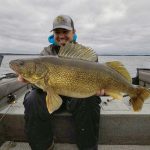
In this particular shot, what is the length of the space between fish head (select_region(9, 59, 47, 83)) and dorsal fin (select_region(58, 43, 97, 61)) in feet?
1.05

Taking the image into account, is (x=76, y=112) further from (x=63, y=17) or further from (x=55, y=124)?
(x=63, y=17)

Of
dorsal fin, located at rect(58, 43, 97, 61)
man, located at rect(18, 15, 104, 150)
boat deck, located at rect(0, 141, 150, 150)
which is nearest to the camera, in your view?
dorsal fin, located at rect(58, 43, 97, 61)

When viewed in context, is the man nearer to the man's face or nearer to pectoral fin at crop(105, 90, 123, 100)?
pectoral fin at crop(105, 90, 123, 100)

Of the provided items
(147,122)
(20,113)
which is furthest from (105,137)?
(20,113)

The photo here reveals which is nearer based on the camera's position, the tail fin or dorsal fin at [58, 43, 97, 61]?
dorsal fin at [58, 43, 97, 61]

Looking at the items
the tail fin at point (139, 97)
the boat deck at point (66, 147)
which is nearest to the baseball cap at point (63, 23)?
the tail fin at point (139, 97)

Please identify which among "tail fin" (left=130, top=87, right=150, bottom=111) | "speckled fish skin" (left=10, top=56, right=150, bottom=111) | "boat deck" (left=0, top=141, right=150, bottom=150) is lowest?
"boat deck" (left=0, top=141, right=150, bottom=150)

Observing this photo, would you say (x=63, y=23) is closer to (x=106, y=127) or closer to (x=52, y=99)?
(x=52, y=99)

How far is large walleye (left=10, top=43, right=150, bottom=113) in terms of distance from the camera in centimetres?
321

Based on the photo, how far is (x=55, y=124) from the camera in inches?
166


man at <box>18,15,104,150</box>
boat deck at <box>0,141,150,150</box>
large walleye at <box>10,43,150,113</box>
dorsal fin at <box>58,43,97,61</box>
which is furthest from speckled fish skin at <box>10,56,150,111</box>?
boat deck at <box>0,141,150,150</box>

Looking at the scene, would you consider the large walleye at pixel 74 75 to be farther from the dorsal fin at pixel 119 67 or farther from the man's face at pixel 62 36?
the man's face at pixel 62 36

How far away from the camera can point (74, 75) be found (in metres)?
3.25

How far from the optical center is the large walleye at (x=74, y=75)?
10.5ft
